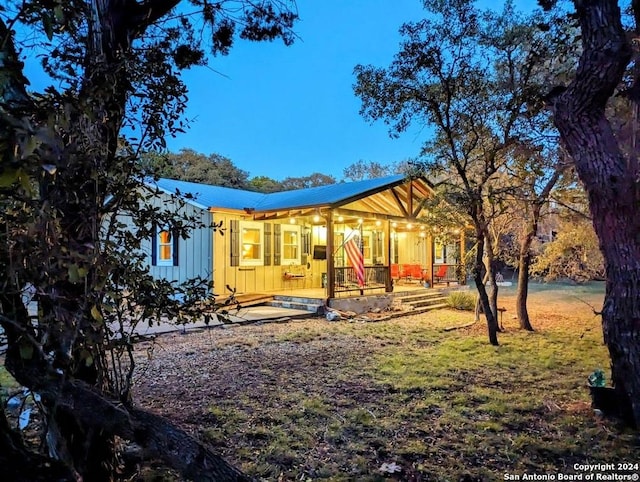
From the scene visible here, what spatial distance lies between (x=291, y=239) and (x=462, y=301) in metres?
6.00

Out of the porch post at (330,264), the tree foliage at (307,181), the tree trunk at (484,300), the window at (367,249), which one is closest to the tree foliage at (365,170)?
the tree foliage at (307,181)

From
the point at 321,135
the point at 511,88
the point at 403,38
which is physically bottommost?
the point at 511,88

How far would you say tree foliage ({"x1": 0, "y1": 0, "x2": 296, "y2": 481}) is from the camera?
4.42ft

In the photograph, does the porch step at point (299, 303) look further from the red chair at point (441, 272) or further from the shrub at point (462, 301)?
the red chair at point (441, 272)

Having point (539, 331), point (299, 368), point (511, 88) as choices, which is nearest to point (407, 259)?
point (539, 331)

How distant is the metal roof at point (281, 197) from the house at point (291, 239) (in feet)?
0.11

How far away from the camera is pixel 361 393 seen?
483 cm

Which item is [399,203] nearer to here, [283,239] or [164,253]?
[283,239]

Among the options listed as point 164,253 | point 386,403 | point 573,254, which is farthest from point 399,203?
point 386,403

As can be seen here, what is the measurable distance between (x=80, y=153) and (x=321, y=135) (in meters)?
112

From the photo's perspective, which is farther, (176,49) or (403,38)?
(403,38)

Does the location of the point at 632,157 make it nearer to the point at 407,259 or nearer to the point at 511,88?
the point at 511,88

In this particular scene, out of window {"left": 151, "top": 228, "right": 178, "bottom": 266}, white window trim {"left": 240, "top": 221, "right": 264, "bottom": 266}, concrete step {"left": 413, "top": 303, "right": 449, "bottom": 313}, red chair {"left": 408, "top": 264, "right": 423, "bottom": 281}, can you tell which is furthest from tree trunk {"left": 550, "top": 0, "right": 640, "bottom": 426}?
red chair {"left": 408, "top": 264, "right": 423, "bottom": 281}

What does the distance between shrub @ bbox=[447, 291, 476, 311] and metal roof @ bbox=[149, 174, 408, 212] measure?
163 inches
